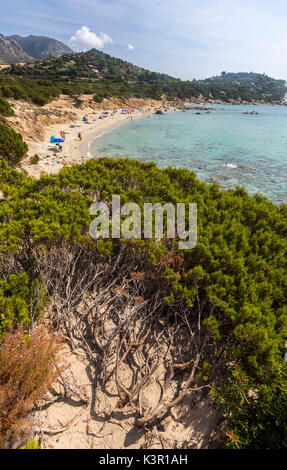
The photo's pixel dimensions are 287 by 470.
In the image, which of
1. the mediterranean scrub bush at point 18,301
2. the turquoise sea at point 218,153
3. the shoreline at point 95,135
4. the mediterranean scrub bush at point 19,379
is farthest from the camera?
the shoreline at point 95,135

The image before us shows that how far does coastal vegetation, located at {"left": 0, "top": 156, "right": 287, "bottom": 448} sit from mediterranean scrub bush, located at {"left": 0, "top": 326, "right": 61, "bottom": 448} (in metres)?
0.06

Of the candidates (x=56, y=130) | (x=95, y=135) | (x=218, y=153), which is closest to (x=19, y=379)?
(x=218, y=153)

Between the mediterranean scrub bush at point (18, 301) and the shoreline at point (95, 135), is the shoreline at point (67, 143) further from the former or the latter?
the mediterranean scrub bush at point (18, 301)

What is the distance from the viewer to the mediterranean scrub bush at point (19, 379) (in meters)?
4.52

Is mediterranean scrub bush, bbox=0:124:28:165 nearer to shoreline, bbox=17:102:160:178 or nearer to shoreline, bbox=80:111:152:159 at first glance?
shoreline, bbox=17:102:160:178

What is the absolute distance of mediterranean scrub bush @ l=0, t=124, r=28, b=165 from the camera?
679 inches

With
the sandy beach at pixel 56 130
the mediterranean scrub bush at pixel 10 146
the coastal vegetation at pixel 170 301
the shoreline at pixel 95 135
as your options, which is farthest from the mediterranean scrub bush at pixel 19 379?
the shoreline at pixel 95 135

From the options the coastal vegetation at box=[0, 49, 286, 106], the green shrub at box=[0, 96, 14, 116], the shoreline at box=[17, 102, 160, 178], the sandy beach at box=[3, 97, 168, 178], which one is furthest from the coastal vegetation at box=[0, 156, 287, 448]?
the coastal vegetation at box=[0, 49, 286, 106]

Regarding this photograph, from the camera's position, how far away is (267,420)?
4.54m

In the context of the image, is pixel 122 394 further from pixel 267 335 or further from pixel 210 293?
pixel 267 335

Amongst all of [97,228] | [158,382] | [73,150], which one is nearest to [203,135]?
[73,150]

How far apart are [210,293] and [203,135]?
55.4 metres

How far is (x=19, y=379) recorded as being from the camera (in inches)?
195

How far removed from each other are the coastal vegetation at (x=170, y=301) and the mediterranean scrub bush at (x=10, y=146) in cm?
983
